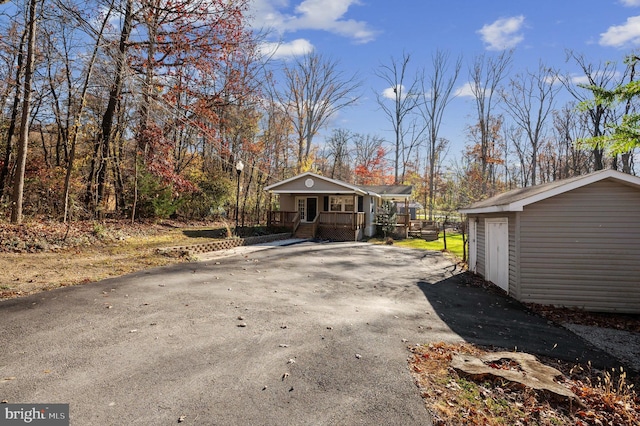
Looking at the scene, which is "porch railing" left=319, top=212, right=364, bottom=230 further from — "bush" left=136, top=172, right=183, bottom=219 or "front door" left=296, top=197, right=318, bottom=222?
"bush" left=136, top=172, right=183, bottom=219

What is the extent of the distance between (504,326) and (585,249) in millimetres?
3712

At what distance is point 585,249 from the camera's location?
26.6ft

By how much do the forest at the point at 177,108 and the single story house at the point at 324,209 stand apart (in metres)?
3.18

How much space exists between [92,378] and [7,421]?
27.3 inches

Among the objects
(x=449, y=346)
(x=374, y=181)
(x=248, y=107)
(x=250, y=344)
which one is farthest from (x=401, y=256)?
(x=374, y=181)

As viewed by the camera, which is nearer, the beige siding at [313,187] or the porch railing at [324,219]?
the porch railing at [324,219]

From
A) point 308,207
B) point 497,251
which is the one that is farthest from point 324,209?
point 497,251

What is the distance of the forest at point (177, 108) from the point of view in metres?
10.5

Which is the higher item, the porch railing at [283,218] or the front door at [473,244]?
the porch railing at [283,218]

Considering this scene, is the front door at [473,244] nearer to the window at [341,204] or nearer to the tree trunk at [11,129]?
the window at [341,204]

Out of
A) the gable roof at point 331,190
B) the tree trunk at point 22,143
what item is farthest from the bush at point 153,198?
the gable roof at point 331,190

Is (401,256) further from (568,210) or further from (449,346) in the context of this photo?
(449,346)

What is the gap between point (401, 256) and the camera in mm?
14727

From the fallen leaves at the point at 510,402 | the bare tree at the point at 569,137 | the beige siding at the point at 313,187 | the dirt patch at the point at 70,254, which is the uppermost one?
the bare tree at the point at 569,137
